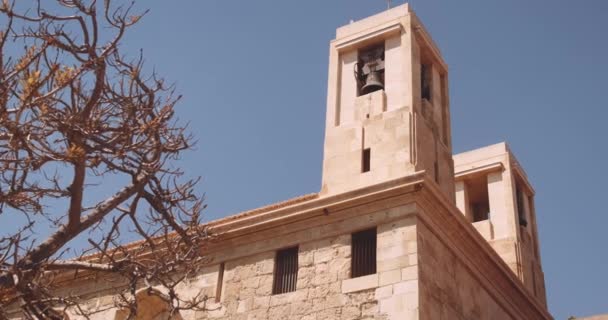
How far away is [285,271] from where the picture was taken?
43.4 feet

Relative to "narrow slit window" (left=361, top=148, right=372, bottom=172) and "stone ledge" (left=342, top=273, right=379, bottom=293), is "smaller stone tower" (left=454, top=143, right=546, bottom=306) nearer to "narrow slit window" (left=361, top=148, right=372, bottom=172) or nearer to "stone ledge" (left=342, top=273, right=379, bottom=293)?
"narrow slit window" (left=361, top=148, right=372, bottom=172)

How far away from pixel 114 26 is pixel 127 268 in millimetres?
2676

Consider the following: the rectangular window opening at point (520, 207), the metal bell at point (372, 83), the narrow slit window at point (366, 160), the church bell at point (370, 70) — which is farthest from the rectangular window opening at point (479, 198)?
the narrow slit window at point (366, 160)

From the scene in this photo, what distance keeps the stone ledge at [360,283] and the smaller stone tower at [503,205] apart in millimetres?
6261

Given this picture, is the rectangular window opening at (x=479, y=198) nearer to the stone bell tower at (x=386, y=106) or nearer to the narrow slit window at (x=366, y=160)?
the stone bell tower at (x=386, y=106)

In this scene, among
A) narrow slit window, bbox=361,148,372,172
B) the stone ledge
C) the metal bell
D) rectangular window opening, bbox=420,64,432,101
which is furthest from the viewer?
rectangular window opening, bbox=420,64,432,101

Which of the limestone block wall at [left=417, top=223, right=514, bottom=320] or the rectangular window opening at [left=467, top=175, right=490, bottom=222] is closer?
the limestone block wall at [left=417, top=223, right=514, bottom=320]

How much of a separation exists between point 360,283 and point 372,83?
14.7 feet

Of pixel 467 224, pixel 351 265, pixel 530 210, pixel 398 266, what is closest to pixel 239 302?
pixel 351 265

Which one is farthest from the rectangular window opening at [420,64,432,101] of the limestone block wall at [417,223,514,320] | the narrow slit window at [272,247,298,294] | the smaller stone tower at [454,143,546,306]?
the narrow slit window at [272,247,298,294]

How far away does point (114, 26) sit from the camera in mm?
8523

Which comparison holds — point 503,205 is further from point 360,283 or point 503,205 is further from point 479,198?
point 360,283

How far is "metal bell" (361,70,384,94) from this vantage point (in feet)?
49.3

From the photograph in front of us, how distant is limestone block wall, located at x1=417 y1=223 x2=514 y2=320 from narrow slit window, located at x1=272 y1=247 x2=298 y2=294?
2252 millimetres
